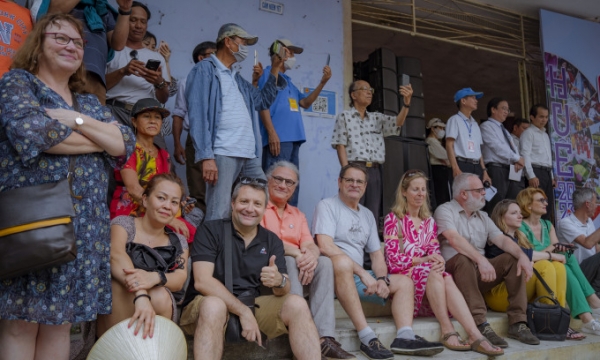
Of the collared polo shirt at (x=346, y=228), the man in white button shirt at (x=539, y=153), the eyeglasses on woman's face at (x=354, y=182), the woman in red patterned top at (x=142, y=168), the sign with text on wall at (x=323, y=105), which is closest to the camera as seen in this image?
the woman in red patterned top at (x=142, y=168)

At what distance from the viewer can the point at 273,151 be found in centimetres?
420

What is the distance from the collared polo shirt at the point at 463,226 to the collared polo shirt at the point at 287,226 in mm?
1199

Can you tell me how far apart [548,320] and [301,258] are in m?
1.97

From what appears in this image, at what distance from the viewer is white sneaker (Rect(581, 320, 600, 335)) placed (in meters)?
4.13

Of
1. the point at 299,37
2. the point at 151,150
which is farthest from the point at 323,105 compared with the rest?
the point at 151,150

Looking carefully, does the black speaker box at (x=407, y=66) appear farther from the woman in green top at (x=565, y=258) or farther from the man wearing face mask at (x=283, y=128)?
the woman in green top at (x=565, y=258)

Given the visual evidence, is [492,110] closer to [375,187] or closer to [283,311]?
[375,187]

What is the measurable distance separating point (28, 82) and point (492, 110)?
16.1 ft

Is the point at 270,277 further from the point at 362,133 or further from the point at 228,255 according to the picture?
the point at 362,133

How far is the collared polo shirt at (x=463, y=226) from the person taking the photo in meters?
4.02

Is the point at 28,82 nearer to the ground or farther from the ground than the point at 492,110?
nearer to the ground

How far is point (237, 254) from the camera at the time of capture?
287 cm

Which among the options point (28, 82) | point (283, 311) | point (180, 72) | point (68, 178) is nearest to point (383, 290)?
point (283, 311)

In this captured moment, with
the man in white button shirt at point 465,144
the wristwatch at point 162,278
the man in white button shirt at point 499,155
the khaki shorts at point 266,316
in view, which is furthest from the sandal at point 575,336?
the wristwatch at point 162,278
